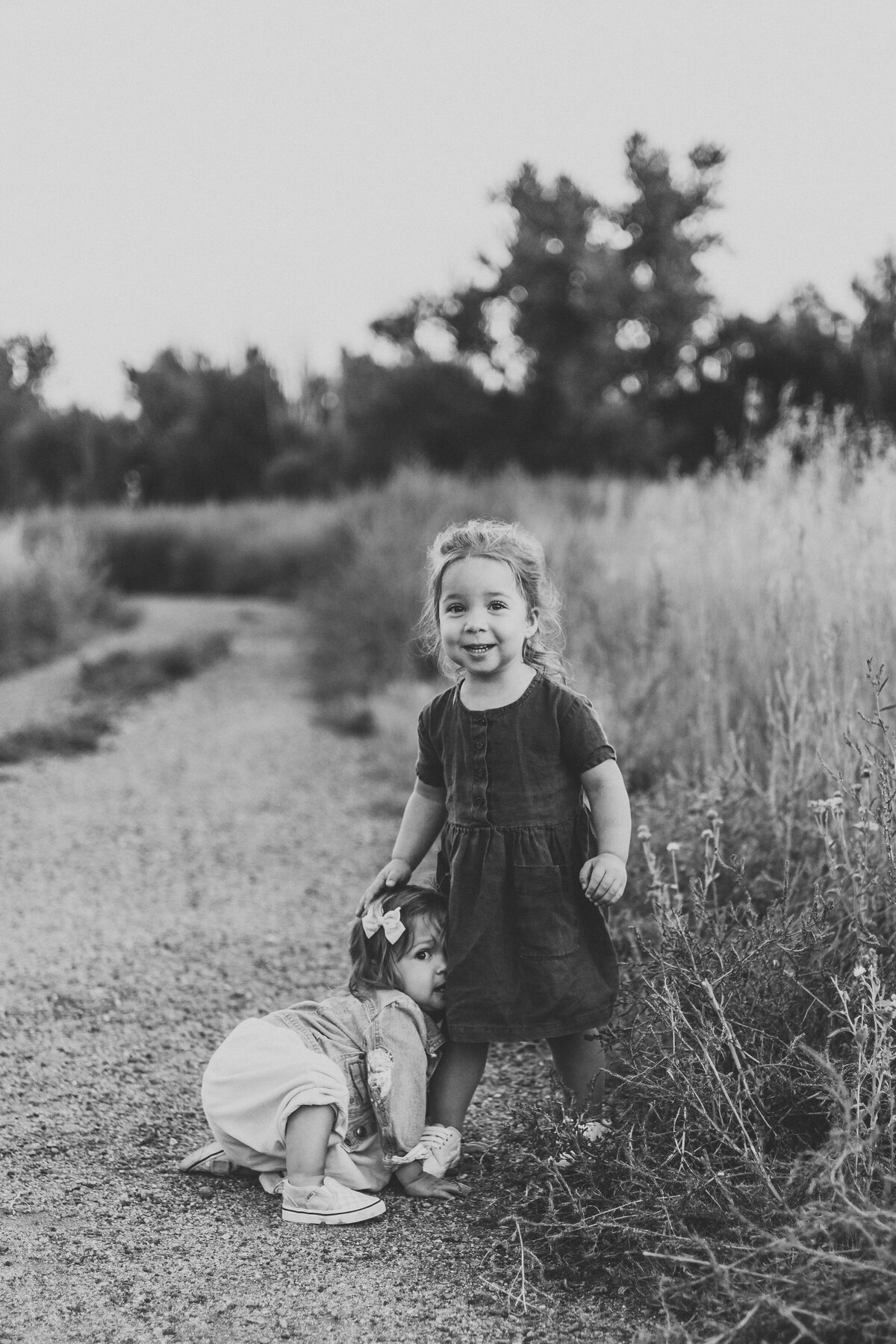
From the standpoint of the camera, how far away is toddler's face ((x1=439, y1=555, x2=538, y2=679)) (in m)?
2.70

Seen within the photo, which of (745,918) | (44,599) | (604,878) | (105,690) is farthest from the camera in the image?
(44,599)

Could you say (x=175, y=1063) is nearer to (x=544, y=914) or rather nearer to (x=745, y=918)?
(x=544, y=914)

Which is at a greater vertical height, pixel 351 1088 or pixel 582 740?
pixel 582 740

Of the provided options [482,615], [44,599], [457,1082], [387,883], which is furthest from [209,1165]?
[44,599]

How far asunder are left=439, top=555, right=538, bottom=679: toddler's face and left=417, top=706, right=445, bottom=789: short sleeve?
9.0 inches

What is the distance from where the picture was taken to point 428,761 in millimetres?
2926

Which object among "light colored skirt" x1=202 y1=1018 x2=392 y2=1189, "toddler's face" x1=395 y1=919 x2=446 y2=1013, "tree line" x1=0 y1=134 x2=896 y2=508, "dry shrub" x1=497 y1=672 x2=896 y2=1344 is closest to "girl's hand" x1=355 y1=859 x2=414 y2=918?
"toddler's face" x1=395 y1=919 x2=446 y2=1013

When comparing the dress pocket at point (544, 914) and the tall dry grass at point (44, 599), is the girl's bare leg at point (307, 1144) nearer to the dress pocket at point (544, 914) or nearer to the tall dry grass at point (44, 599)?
the dress pocket at point (544, 914)

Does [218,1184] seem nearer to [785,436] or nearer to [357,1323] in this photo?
[357,1323]

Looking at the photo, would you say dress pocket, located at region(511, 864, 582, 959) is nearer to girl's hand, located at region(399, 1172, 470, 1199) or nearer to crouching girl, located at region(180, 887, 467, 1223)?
crouching girl, located at region(180, 887, 467, 1223)

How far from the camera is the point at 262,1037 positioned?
2.65 metres

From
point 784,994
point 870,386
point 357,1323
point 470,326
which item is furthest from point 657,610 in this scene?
point 470,326

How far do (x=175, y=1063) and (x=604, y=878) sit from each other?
141 centimetres

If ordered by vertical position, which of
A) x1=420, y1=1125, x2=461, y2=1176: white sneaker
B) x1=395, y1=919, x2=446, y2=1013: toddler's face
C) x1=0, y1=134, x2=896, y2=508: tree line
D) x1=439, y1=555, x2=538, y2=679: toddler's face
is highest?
x1=0, y1=134, x2=896, y2=508: tree line
